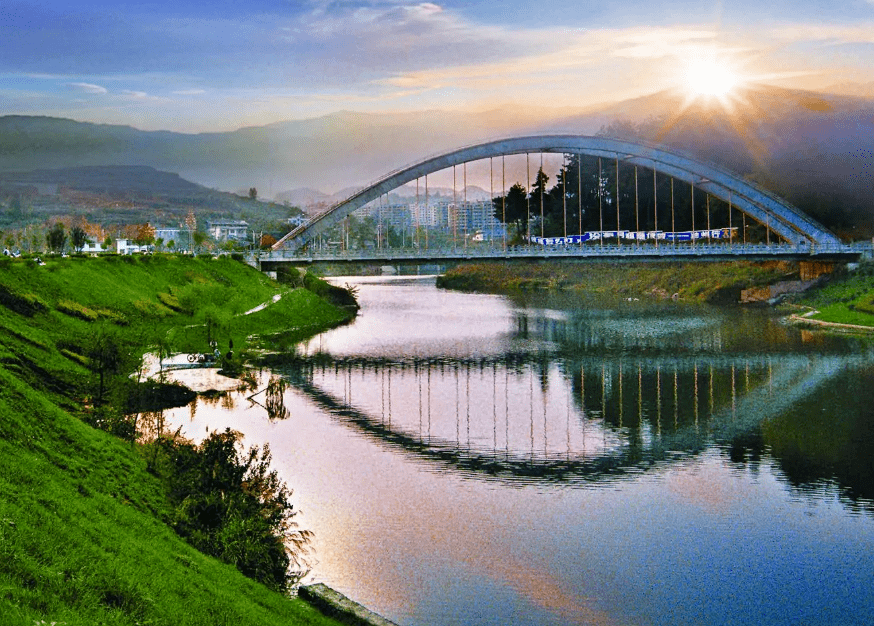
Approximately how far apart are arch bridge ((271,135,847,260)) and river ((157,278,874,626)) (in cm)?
2924

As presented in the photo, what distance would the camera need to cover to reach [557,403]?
3231 centimetres

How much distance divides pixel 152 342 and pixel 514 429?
17060mm

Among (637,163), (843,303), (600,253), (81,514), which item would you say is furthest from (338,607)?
(637,163)

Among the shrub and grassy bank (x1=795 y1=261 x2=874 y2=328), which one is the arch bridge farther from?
the shrub

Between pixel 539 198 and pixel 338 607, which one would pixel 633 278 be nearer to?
pixel 539 198

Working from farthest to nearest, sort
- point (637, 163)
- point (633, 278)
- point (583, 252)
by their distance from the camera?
point (633, 278), point (637, 163), point (583, 252)

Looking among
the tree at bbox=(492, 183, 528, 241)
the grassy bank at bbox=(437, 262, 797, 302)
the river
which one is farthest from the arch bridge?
the river

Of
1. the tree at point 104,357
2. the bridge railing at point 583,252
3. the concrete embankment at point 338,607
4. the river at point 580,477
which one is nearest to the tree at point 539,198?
the bridge railing at point 583,252

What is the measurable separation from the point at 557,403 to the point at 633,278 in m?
61.4

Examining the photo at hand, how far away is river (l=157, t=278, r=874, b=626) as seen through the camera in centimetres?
1554

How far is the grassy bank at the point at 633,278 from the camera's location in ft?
250

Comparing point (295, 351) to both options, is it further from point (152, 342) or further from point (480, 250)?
point (480, 250)

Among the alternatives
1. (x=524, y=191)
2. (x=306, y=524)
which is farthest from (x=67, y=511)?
(x=524, y=191)

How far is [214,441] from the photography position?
1783 cm
